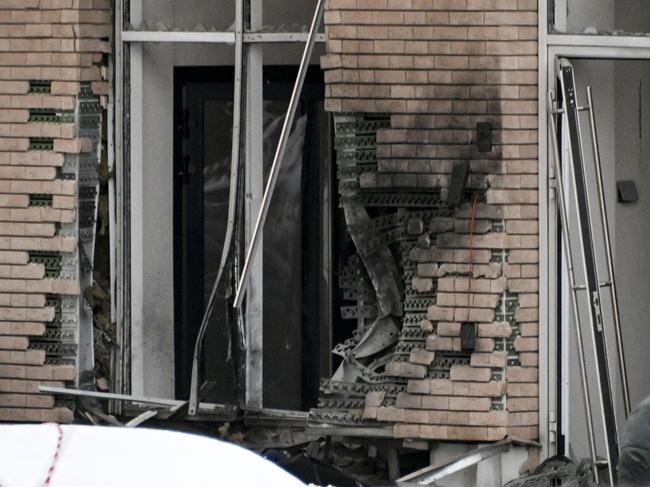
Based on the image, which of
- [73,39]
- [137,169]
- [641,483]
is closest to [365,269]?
[137,169]

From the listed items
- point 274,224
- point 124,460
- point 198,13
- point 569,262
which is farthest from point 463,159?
point 124,460

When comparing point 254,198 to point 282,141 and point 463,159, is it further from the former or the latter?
point 463,159

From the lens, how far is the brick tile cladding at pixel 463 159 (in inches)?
344

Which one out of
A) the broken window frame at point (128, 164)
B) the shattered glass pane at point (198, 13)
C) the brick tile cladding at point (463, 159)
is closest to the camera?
the brick tile cladding at point (463, 159)

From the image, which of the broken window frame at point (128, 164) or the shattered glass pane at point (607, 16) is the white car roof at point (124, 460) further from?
the shattered glass pane at point (607, 16)

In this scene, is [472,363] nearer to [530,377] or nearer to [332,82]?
[530,377]

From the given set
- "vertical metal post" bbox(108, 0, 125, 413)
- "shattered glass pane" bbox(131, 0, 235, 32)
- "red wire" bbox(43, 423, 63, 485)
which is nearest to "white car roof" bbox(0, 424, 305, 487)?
"red wire" bbox(43, 423, 63, 485)

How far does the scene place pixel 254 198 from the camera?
941 centimetres

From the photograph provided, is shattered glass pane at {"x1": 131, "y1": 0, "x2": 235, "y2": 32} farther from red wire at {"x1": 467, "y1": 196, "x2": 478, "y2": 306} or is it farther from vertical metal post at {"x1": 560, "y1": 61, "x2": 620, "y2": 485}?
vertical metal post at {"x1": 560, "y1": 61, "x2": 620, "y2": 485}

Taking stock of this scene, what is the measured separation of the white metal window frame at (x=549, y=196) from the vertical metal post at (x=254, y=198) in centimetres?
159

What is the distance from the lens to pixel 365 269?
30.0ft

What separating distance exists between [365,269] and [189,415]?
1.23m

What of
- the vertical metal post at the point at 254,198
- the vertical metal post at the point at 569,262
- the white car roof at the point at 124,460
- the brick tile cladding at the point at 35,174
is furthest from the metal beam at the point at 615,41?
the white car roof at the point at 124,460

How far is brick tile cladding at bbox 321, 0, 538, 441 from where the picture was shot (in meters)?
8.74
